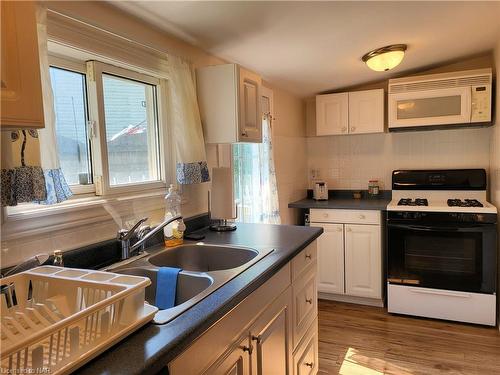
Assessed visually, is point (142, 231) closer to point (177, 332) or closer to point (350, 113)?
point (177, 332)

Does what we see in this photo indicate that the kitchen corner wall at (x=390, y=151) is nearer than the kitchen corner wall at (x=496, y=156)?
No

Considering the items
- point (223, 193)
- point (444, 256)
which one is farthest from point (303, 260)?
point (444, 256)

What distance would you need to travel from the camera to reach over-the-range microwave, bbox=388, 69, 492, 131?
2.87 m

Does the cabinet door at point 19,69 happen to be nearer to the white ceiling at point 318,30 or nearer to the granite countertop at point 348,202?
the white ceiling at point 318,30

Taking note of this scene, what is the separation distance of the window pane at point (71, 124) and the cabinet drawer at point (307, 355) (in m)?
1.29

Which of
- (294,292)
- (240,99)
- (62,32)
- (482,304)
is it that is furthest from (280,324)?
(482,304)

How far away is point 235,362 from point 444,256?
7.43 feet

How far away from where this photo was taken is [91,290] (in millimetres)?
904

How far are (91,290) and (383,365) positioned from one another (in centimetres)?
204

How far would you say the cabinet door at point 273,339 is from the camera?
4.24 ft

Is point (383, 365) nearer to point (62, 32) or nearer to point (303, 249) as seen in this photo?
point (303, 249)

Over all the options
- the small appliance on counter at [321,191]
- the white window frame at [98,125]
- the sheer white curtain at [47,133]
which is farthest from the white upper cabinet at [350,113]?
the sheer white curtain at [47,133]

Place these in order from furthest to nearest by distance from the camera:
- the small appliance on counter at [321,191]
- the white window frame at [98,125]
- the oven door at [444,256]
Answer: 1. the small appliance on counter at [321,191]
2. the oven door at [444,256]
3. the white window frame at [98,125]

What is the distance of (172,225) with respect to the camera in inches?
69.0
